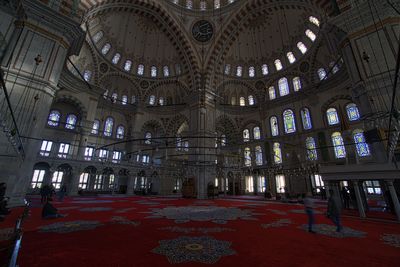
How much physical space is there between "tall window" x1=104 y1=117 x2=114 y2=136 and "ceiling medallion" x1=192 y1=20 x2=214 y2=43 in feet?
44.6

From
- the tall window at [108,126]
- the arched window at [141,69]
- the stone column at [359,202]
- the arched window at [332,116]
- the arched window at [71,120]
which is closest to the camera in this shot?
the stone column at [359,202]

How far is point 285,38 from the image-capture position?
20375mm

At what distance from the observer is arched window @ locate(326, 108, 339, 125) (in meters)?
16.9

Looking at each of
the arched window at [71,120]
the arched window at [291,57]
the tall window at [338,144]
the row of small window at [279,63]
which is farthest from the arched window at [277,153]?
the arched window at [71,120]

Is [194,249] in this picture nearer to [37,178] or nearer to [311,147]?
[311,147]

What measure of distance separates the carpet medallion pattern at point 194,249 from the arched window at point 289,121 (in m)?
19.0

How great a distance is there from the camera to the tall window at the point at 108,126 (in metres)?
21.1

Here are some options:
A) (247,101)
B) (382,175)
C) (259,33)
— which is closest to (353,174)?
(382,175)

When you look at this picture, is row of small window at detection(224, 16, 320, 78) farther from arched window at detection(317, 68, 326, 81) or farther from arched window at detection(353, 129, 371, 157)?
arched window at detection(353, 129, 371, 157)

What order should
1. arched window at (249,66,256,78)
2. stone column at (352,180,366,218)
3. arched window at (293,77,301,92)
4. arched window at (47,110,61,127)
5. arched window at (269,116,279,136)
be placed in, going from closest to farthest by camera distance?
stone column at (352,180,366,218) < arched window at (47,110,61,127) < arched window at (293,77,301,92) < arched window at (269,116,279,136) < arched window at (249,66,256,78)

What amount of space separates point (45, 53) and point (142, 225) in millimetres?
9867

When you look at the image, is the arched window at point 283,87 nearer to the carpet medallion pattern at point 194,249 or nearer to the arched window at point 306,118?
the arched window at point 306,118

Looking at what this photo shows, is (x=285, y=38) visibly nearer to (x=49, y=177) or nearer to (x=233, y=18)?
(x=233, y=18)

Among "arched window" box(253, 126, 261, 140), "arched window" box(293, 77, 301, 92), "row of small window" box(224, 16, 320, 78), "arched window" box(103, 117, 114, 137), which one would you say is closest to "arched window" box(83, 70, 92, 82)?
"arched window" box(103, 117, 114, 137)
